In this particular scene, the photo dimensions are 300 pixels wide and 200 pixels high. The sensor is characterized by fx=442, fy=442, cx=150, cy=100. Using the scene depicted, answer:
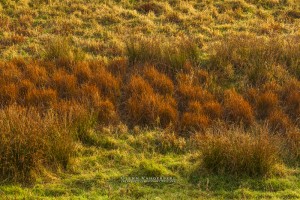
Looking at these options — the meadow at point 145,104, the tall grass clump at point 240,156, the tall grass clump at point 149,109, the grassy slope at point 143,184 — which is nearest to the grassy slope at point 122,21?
the meadow at point 145,104

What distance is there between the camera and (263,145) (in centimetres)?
549

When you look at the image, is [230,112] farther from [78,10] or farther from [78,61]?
[78,10]

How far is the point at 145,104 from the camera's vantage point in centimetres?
727

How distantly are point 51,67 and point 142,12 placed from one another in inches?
212

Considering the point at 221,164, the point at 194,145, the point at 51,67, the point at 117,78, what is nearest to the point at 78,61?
the point at 51,67

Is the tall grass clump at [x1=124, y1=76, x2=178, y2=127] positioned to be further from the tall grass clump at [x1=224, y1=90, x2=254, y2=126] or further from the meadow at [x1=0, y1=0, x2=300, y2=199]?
the tall grass clump at [x1=224, y1=90, x2=254, y2=126]

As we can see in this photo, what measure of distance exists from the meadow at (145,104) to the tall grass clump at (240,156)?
0.04ft

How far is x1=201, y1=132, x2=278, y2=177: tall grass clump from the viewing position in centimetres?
545

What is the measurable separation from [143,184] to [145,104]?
7.02 ft

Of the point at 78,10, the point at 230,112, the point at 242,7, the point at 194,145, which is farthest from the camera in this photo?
the point at 242,7

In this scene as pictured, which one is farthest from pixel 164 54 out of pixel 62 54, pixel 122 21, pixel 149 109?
pixel 122 21

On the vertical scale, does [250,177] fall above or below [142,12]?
below

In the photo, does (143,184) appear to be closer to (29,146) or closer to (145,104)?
(29,146)

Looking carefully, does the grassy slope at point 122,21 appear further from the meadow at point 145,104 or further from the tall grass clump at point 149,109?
the tall grass clump at point 149,109
